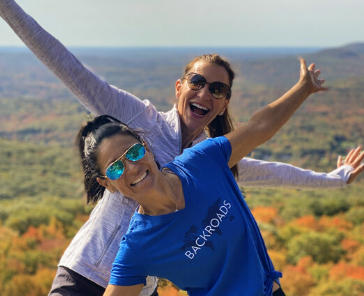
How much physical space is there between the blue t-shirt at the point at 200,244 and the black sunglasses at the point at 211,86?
0.58 meters

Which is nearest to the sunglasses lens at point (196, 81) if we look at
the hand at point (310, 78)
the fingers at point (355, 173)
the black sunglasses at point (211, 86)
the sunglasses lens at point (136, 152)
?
the black sunglasses at point (211, 86)

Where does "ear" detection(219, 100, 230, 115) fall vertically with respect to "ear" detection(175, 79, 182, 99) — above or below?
below

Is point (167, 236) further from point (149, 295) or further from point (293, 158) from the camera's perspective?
point (293, 158)

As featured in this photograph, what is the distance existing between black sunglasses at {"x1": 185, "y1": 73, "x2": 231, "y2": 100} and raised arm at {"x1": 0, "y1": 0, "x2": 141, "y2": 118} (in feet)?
1.16

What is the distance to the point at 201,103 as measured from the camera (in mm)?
2072

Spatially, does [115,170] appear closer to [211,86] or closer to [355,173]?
[211,86]

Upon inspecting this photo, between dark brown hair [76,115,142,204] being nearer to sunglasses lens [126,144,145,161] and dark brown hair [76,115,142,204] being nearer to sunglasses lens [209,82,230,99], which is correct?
sunglasses lens [126,144,145,161]

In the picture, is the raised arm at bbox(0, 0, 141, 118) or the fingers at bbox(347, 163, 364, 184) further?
the fingers at bbox(347, 163, 364, 184)

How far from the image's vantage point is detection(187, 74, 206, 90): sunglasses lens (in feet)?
6.77

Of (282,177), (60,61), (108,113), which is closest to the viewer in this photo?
(60,61)

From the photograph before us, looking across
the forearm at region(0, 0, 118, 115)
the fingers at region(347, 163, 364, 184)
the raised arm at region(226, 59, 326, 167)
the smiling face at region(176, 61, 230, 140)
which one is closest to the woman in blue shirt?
the raised arm at region(226, 59, 326, 167)

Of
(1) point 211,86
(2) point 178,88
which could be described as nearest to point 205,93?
(1) point 211,86

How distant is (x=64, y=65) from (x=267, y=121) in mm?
857

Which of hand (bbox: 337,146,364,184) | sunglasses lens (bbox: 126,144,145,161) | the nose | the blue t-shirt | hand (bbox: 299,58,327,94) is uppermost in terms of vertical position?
hand (bbox: 299,58,327,94)
